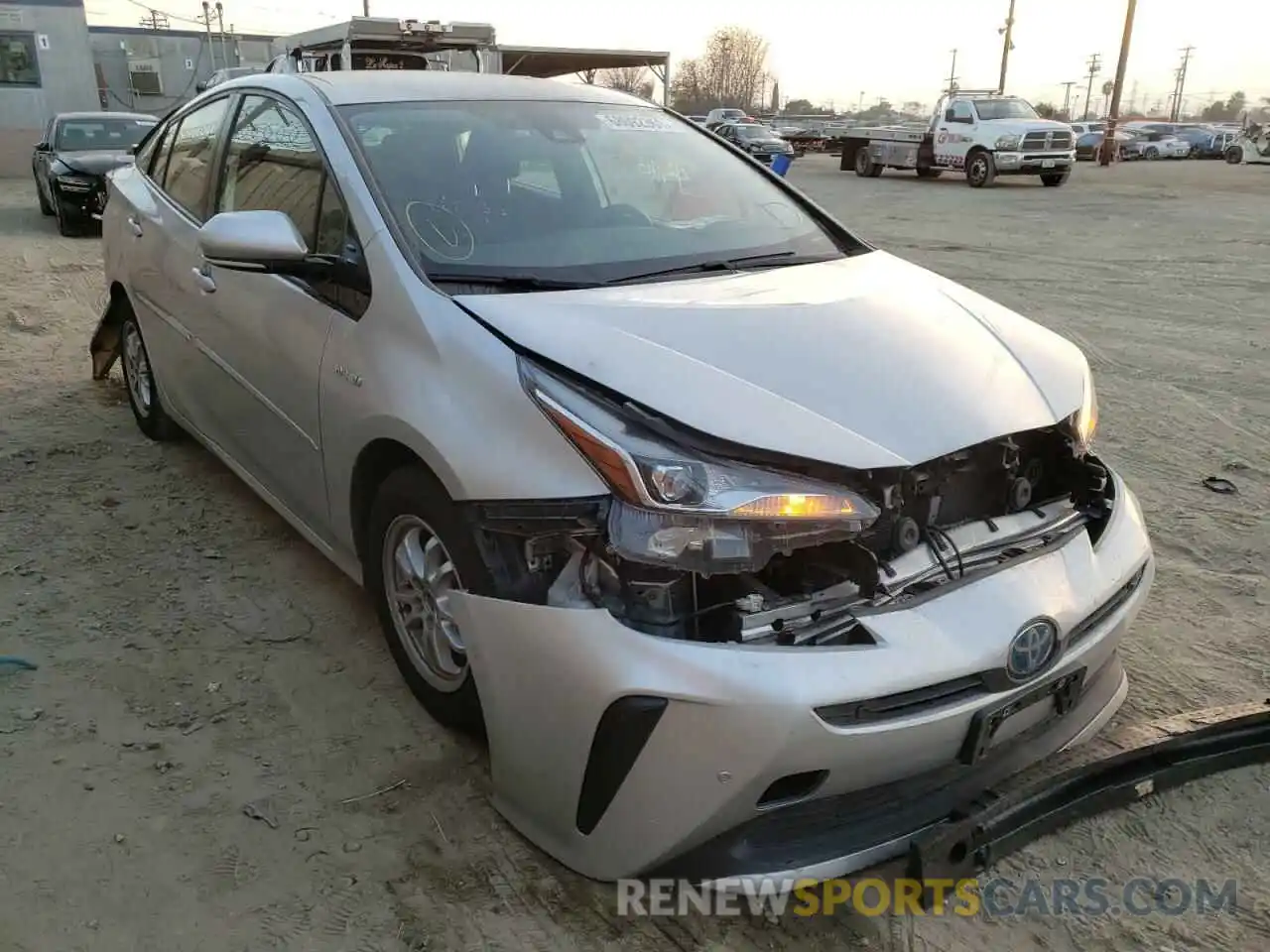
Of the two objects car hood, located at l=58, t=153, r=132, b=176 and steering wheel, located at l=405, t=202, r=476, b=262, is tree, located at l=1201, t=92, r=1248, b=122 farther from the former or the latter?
steering wheel, located at l=405, t=202, r=476, b=262

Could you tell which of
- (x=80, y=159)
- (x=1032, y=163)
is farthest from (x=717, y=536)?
(x=1032, y=163)

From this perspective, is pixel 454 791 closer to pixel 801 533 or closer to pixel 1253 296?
pixel 801 533

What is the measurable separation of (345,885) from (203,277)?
7.70ft

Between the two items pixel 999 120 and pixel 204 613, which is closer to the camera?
pixel 204 613

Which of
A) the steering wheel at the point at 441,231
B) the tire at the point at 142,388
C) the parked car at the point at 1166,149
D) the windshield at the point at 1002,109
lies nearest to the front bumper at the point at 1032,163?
the windshield at the point at 1002,109

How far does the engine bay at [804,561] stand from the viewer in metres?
2.00

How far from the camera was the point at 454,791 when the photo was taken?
2537mm

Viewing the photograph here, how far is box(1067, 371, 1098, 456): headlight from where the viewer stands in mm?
2508

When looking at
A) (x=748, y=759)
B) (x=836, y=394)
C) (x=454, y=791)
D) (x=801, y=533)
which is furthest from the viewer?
(x=454, y=791)

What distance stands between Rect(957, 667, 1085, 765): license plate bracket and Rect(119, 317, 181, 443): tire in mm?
3934

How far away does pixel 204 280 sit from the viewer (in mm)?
3633

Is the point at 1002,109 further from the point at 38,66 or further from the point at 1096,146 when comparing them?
the point at 38,66

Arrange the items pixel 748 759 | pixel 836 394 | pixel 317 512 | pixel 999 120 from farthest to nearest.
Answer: pixel 999 120 → pixel 317 512 → pixel 836 394 → pixel 748 759

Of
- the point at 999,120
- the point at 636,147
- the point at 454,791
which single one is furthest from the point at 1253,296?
the point at 999,120
